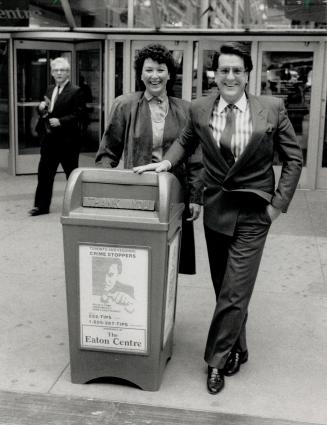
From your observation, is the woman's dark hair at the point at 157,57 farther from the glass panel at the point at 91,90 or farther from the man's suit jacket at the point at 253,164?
the glass panel at the point at 91,90

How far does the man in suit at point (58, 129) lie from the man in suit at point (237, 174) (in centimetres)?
429

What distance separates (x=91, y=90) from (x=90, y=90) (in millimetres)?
30

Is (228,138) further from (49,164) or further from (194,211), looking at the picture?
(49,164)

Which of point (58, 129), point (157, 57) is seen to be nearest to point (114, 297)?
point (157, 57)

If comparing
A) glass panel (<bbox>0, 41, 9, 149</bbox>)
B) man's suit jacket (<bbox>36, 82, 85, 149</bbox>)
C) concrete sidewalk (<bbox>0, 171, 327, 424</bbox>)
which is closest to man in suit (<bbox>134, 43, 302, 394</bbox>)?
concrete sidewalk (<bbox>0, 171, 327, 424</bbox>)

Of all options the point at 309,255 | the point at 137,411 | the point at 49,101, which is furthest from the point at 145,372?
the point at 49,101

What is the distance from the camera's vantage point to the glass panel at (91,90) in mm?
10508

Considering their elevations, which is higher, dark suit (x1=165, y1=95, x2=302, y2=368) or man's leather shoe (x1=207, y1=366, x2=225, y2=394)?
dark suit (x1=165, y1=95, x2=302, y2=368)

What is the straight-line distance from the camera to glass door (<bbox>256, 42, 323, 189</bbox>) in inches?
380

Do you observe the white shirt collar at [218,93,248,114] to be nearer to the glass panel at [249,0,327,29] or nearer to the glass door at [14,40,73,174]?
the glass panel at [249,0,327,29]

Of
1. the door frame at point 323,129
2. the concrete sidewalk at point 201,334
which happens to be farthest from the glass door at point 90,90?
the concrete sidewalk at point 201,334

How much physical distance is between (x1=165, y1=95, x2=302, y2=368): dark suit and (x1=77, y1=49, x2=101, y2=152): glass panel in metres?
7.00

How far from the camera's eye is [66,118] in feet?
25.6

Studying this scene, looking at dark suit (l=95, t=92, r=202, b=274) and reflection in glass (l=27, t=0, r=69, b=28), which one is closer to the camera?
dark suit (l=95, t=92, r=202, b=274)
